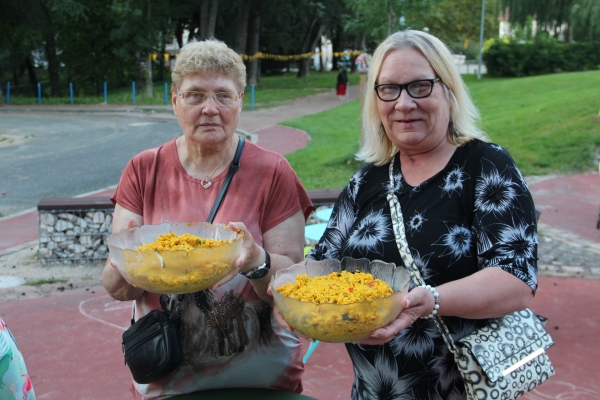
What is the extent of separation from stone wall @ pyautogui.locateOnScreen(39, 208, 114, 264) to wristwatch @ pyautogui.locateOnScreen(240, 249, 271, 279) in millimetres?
4711

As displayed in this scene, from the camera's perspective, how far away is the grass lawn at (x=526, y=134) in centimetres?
1212

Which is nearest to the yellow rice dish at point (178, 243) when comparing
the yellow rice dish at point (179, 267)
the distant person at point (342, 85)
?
the yellow rice dish at point (179, 267)

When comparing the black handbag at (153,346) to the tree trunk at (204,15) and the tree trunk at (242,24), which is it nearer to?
the tree trunk at (204,15)

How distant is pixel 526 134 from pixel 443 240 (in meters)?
13.9

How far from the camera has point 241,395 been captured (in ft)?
7.84

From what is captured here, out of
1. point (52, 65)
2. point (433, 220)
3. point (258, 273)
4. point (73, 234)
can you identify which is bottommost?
point (73, 234)

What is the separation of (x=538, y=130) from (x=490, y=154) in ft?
46.3

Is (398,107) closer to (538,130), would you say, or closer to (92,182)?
(92,182)

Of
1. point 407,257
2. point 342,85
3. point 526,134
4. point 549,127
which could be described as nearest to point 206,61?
point 407,257

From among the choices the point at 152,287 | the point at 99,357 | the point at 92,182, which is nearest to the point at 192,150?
the point at 152,287

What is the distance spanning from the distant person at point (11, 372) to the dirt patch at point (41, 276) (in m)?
3.96

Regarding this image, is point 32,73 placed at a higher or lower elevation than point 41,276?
higher

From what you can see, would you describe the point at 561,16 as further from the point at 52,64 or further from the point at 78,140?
the point at 78,140

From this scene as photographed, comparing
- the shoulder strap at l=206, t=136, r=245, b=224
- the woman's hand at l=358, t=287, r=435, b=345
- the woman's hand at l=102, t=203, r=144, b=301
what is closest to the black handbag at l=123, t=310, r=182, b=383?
the woman's hand at l=102, t=203, r=144, b=301
